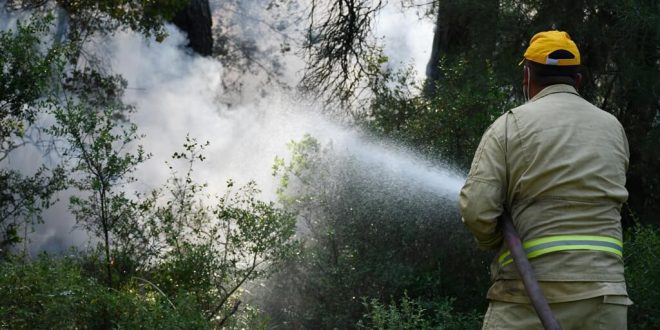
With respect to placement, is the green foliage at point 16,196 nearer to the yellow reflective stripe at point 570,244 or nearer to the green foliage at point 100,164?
the green foliage at point 100,164

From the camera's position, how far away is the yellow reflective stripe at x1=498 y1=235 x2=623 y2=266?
3.23 meters

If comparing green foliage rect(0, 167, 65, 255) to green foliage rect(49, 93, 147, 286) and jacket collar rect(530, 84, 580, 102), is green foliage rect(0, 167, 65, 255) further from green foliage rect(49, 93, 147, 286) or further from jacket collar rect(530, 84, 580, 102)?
jacket collar rect(530, 84, 580, 102)

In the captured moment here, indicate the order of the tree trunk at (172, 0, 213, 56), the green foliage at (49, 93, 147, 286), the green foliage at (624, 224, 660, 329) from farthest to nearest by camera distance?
the tree trunk at (172, 0, 213, 56), the green foliage at (49, 93, 147, 286), the green foliage at (624, 224, 660, 329)

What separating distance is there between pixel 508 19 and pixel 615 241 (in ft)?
20.1

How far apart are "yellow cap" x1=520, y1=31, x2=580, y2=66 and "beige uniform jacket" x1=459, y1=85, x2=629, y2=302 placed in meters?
0.19

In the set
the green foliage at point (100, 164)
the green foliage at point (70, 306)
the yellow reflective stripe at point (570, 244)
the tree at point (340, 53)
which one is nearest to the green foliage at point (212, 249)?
the green foliage at point (100, 164)

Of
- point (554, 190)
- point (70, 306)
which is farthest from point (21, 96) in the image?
point (554, 190)

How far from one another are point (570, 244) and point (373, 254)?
3.32 m

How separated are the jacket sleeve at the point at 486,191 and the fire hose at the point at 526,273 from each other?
0.05m

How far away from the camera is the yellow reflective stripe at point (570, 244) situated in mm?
3232

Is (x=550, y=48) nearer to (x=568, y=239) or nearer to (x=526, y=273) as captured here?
(x=568, y=239)

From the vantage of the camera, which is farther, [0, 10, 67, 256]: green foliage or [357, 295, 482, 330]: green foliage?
[0, 10, 67, 256]: green foliage

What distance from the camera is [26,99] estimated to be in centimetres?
694

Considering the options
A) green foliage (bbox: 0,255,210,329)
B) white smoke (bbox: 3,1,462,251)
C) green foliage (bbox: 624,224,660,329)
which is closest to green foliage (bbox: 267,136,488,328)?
green foliage (bbox: 624,224,660,329)
